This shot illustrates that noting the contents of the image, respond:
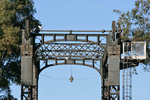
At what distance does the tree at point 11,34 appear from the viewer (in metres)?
52.8

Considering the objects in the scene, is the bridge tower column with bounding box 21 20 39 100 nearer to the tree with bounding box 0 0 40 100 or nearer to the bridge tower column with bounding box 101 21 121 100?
the bridge tower column with bounding box 101 21 121 100

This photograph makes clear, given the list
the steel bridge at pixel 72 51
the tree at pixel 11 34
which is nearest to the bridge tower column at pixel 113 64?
the steel bridge at pixel 72 51

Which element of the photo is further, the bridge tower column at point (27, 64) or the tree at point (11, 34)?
the tree at point (11, 34)

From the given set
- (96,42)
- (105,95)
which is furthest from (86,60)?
(96,42)

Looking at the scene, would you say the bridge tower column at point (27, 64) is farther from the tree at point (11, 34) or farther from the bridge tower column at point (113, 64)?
the tree at point (11, 34)

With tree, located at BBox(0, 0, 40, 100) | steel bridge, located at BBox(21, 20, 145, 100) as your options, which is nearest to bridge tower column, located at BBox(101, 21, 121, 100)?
steel bridge, located at BBox(21, 20, 145, 100)

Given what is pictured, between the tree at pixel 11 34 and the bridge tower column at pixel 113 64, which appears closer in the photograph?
the bridge tower column at pixel 113 64

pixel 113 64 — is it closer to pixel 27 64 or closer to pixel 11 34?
pixel 27 64

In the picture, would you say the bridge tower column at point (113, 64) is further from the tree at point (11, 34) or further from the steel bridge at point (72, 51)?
the tree at point (11, 34)

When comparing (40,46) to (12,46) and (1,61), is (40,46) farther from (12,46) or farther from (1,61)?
(1,61)

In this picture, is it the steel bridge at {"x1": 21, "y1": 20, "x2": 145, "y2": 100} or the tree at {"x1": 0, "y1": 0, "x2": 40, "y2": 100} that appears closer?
the steel bridge at {"x1": 21, "y1": 20, "x2": 145, "y2": 100}

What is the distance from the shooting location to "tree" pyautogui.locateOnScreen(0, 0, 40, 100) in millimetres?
52750

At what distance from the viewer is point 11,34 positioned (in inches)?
2071

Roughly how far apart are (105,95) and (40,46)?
7.65 m
